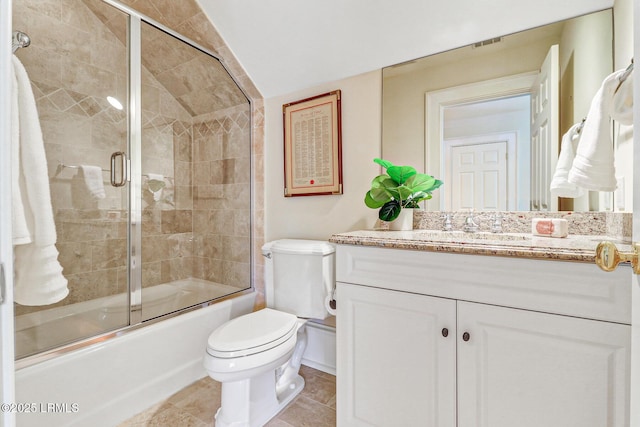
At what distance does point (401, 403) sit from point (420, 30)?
5.68 feet

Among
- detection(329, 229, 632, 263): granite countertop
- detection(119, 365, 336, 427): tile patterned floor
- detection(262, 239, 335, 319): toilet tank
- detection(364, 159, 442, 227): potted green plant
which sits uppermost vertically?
detection(364, 159, 442, 227): potted green plant

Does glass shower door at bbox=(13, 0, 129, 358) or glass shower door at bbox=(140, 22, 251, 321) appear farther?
glass shower door at bbox=(140, 22, 251, 321)

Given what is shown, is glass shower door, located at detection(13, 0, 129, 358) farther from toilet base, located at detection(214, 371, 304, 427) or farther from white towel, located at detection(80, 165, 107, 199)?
toilet base, located at detection(214, 371, 304, 427)

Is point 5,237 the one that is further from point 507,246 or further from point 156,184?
point 156,184

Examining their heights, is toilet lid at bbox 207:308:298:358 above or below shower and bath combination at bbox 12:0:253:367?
below

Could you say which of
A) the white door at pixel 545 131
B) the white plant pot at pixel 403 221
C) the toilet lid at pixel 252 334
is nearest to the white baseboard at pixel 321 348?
the toilet lid at pixel 252 334

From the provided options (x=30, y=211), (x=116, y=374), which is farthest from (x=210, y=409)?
(x=30, y=211)

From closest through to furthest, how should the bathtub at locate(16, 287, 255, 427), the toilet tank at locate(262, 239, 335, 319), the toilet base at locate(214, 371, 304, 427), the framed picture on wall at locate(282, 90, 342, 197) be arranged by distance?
the bathtub at locate(16, 287, 255, 427)
the toilet base at locate(214, 371, 304, 427)
the toilet tank at locate(262, 239, 335, 319)
the framed picture on wall at locate(282, 90, 342, 197)

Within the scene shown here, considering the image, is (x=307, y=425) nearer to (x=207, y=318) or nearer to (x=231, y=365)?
(x=231, y=365)

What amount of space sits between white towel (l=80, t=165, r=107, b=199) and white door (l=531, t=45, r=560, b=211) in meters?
2.39

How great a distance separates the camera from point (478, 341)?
3.10 ft

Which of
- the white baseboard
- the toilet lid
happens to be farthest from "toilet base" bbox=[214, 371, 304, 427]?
the white baseboard

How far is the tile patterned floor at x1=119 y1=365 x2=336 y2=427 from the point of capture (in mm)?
1390

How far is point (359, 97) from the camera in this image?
5.79ft
